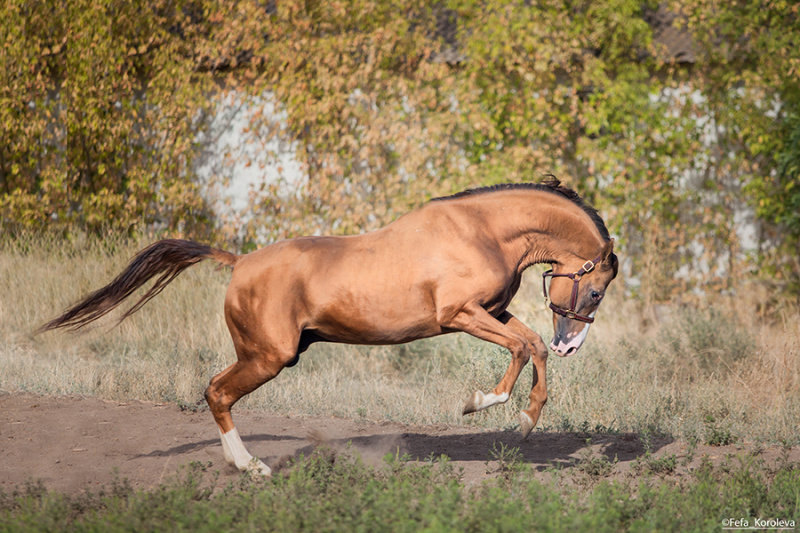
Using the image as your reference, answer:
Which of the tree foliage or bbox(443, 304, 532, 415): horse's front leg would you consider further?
the tree foliage

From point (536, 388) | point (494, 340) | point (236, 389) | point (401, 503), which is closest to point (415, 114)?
point (236, 389)

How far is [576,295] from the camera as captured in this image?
19.0 ft

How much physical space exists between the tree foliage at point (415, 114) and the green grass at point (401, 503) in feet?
24.3

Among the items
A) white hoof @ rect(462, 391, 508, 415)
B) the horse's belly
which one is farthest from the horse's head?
the horse's belly

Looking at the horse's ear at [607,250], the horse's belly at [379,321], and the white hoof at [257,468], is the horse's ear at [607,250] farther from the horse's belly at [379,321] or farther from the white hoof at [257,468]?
the white hoof at [257,468]

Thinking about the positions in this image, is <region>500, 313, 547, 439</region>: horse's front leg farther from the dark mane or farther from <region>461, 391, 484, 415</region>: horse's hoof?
the dark mane

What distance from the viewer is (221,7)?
41.8 feet

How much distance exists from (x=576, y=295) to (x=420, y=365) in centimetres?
425

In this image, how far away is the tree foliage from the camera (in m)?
12.5

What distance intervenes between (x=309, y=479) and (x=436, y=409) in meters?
2.95

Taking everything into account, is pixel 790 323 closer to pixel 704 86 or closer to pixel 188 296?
pixel 704 86

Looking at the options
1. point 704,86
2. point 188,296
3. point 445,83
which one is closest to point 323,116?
point 445,83

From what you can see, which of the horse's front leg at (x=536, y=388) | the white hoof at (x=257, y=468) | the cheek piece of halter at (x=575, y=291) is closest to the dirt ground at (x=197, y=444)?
the white hoof at (x=257, y=468)

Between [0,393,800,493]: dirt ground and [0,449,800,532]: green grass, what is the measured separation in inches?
14.4
